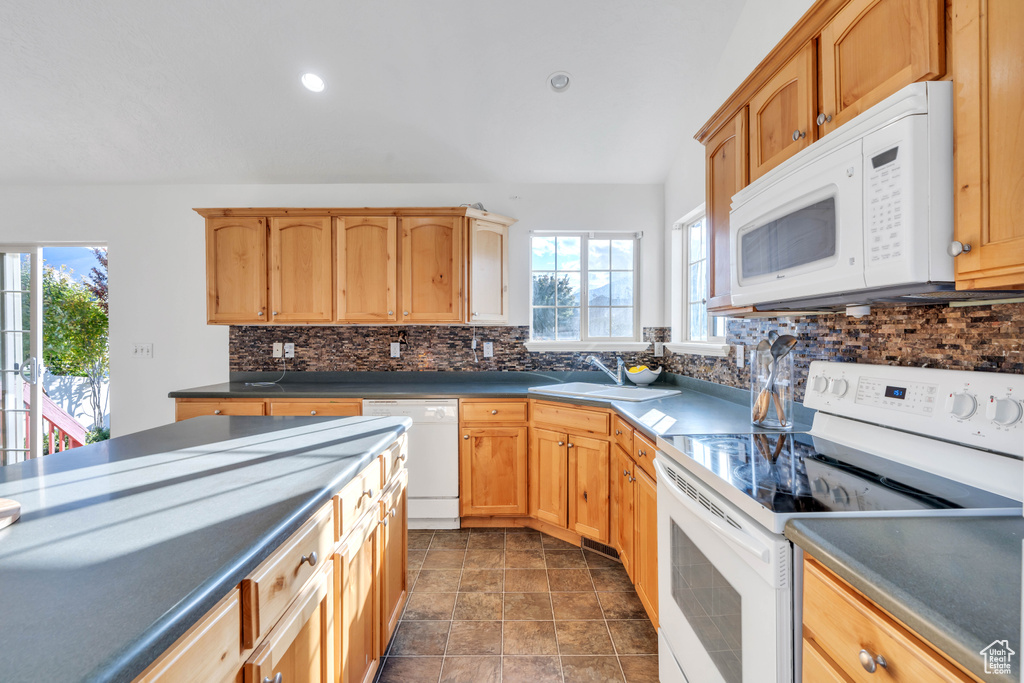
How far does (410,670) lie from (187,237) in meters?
3.43

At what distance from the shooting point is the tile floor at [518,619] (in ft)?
5.43

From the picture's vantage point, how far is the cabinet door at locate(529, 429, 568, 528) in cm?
262

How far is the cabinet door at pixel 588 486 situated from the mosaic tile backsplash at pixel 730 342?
0.83 m

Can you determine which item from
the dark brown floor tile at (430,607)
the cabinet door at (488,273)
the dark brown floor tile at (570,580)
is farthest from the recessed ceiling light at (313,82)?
the dark brown floor tile at (570,580)

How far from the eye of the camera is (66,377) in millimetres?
4938

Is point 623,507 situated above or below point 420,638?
above

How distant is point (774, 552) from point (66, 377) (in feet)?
22.5

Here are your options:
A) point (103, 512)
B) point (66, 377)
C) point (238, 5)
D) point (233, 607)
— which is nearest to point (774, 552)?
point (233, 607)

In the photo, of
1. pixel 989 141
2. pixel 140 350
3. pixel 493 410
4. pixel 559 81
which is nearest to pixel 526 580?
pixel 493 410

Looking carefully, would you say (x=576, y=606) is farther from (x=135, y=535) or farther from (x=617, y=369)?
(x=135, y=535)

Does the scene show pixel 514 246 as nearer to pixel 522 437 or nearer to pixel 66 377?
pixel 522 437

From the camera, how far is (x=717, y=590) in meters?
1.12

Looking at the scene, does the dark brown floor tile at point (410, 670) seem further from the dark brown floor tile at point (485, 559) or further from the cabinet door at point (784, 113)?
the cabinet door at point (784, 113)

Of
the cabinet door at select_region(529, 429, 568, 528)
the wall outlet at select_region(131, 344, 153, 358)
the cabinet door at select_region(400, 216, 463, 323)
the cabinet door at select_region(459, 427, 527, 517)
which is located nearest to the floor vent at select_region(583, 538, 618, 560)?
the cabinet door at select_region(529, 429, 568, 528)
